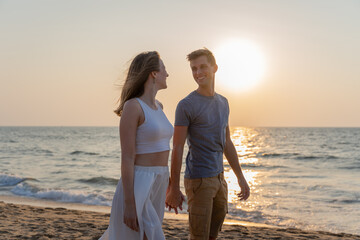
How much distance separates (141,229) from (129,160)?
0.45m

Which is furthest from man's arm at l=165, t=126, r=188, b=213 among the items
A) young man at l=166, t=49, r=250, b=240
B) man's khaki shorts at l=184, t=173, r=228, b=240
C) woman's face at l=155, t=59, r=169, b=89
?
woman's face at l=155, t=59, r=169, b=89

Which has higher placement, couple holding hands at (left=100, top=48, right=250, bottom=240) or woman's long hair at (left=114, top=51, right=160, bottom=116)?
woman's long hair at (left=114, top=51, right=160, bottom=116)

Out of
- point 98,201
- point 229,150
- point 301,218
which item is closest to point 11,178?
point 98,201

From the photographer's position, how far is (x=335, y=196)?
38.8 feet

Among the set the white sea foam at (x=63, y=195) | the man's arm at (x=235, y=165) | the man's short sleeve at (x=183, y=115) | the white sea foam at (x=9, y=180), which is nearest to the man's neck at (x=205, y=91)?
the man's short sleeve at (x=183, y=115)

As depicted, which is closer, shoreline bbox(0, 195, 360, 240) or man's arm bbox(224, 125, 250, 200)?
man's arm bbox(224, 125, 250, 200)

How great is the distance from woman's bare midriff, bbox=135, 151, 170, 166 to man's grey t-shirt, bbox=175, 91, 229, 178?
494 millimetres

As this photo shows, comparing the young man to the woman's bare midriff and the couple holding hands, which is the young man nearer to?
the couple holding hands

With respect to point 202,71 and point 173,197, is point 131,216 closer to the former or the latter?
point 173,197

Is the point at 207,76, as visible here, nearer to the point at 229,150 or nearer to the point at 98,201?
the point at 229,150

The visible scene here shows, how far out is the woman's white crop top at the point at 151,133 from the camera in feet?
8.45

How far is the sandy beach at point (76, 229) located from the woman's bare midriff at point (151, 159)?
12.6ft

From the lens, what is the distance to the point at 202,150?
3.20 metres

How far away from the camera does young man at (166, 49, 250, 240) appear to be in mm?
3123
